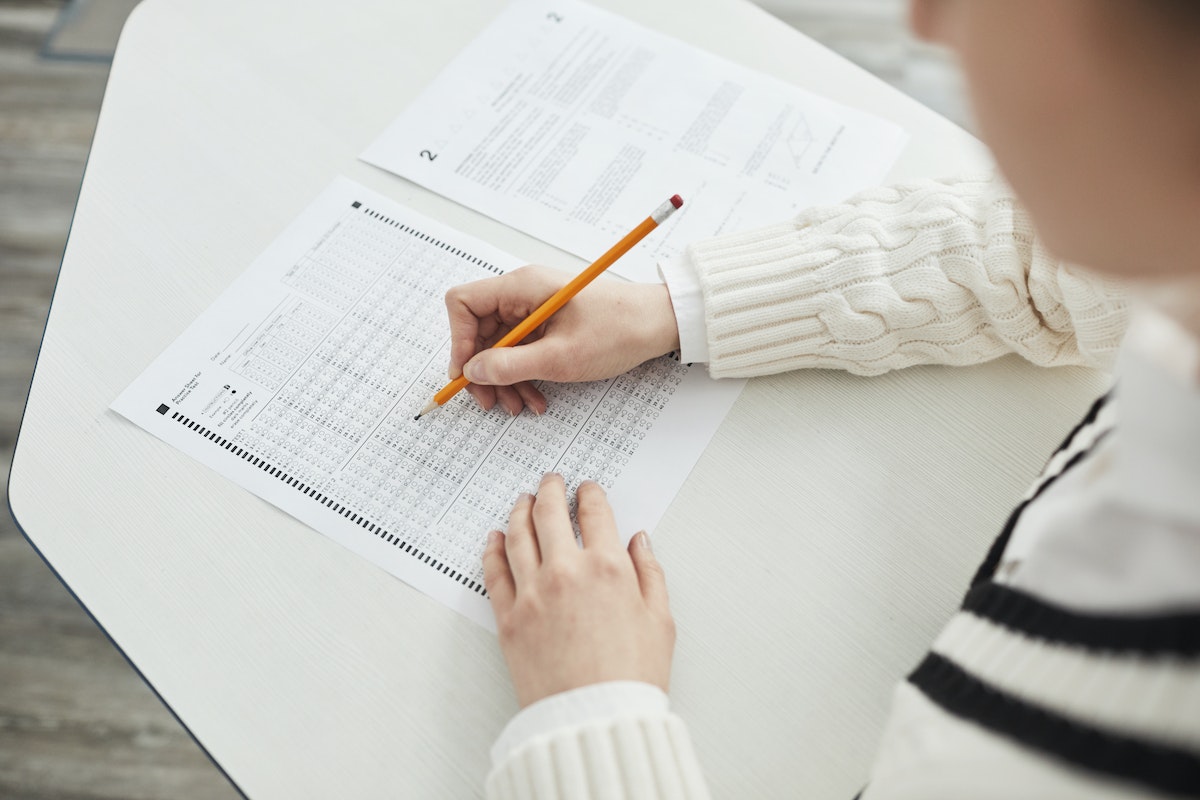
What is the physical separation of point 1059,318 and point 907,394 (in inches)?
5.0

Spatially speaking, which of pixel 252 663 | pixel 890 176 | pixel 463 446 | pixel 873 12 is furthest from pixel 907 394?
pixel 873 12

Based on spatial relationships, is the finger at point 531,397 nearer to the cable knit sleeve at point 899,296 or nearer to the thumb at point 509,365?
the thumb at point 509,365

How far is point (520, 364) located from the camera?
1.99ft

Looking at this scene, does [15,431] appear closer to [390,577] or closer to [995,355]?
[390,577]

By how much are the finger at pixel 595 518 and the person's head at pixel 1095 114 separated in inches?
12.8

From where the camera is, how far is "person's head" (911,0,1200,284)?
0.30m

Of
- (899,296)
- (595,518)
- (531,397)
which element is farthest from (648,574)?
(899,296)

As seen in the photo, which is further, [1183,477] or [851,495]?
[851,495]

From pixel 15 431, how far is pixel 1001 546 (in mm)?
1487

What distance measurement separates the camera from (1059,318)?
626mm

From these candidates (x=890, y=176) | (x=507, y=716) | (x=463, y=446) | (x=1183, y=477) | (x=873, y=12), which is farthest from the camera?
(x=873, y=12)

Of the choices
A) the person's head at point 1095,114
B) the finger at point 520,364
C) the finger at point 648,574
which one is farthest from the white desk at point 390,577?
the person's head at point 1095,114

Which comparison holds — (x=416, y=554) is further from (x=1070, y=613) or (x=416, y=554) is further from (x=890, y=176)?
(x=890, y=176)

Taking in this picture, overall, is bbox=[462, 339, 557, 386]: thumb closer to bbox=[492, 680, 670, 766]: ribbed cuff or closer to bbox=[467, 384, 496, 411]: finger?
bbox=[467, 384, 496, 411]: finger
